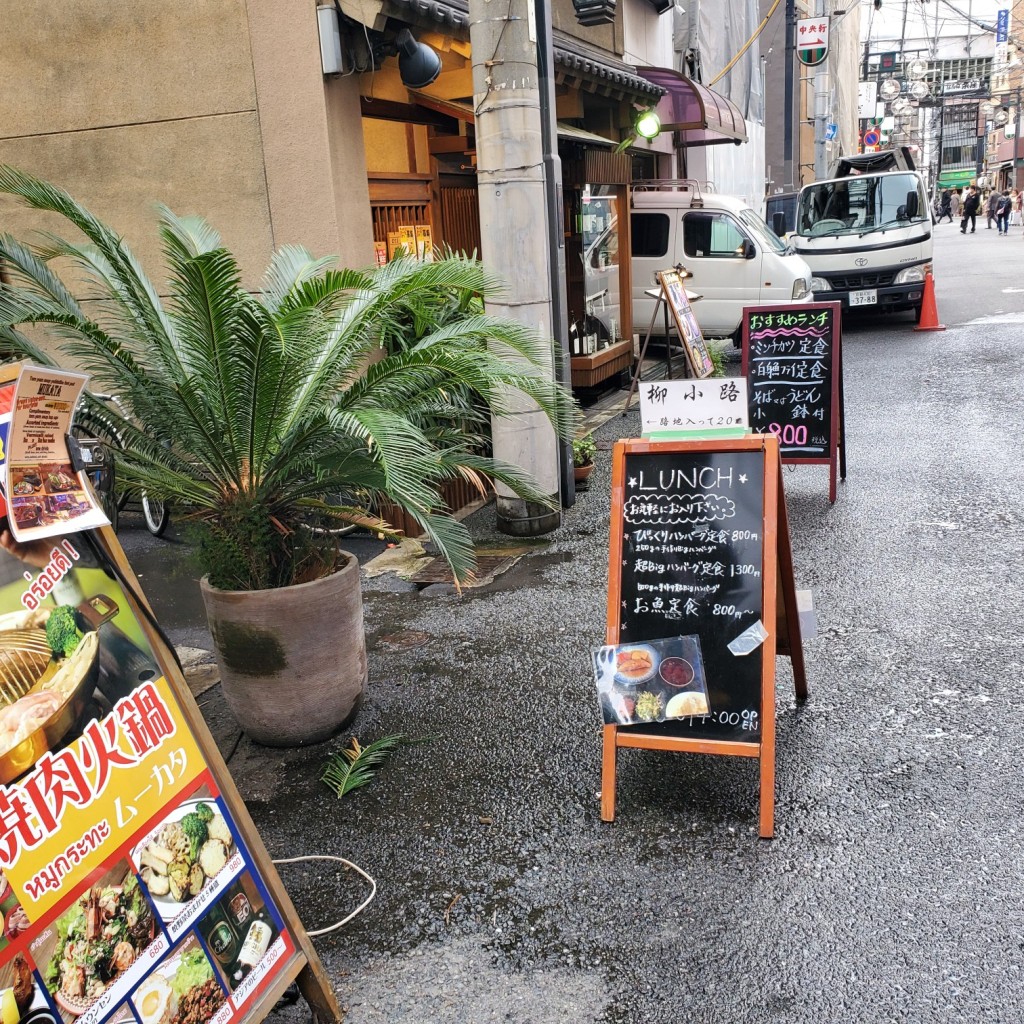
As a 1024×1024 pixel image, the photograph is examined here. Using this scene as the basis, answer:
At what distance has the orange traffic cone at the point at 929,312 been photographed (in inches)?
583

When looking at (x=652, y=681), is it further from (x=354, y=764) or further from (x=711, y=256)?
(x=711, y=256)

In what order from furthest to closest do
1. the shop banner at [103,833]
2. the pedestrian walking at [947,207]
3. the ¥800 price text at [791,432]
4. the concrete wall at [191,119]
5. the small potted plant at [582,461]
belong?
the pedestrian walking at [947,207]
the small potted plant at [582,461]
the ¥800 price text at [791,432]
the concrete wall at [191,119]
the shop banner at [103,833]

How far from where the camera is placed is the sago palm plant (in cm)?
383

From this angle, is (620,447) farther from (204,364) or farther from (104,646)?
(104,646)

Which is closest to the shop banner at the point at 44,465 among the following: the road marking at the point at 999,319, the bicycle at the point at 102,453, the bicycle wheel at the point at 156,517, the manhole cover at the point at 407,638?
the bicycle at the point at 102,453

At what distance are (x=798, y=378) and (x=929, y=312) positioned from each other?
919 centimetres

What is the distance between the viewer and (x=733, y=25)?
800 inches

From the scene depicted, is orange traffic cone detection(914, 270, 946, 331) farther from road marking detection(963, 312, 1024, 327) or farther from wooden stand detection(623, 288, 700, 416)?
wooden stand detection(623, 288, 700, 416)

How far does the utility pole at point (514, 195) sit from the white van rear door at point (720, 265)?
6656 mm

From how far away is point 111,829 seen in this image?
7.02ft

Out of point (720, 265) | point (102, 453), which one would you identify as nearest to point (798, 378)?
point (102, 453)

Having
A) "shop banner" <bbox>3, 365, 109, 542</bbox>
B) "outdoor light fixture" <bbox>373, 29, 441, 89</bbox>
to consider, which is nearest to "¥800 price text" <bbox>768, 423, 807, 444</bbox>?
"outdoor light fixture" <bbox>373, 29, 441, 89</bbox>

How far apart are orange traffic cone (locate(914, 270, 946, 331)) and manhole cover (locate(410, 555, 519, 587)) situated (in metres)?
10.9

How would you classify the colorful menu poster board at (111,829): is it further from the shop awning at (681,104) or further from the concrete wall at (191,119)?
the shop awning at (681,104)
